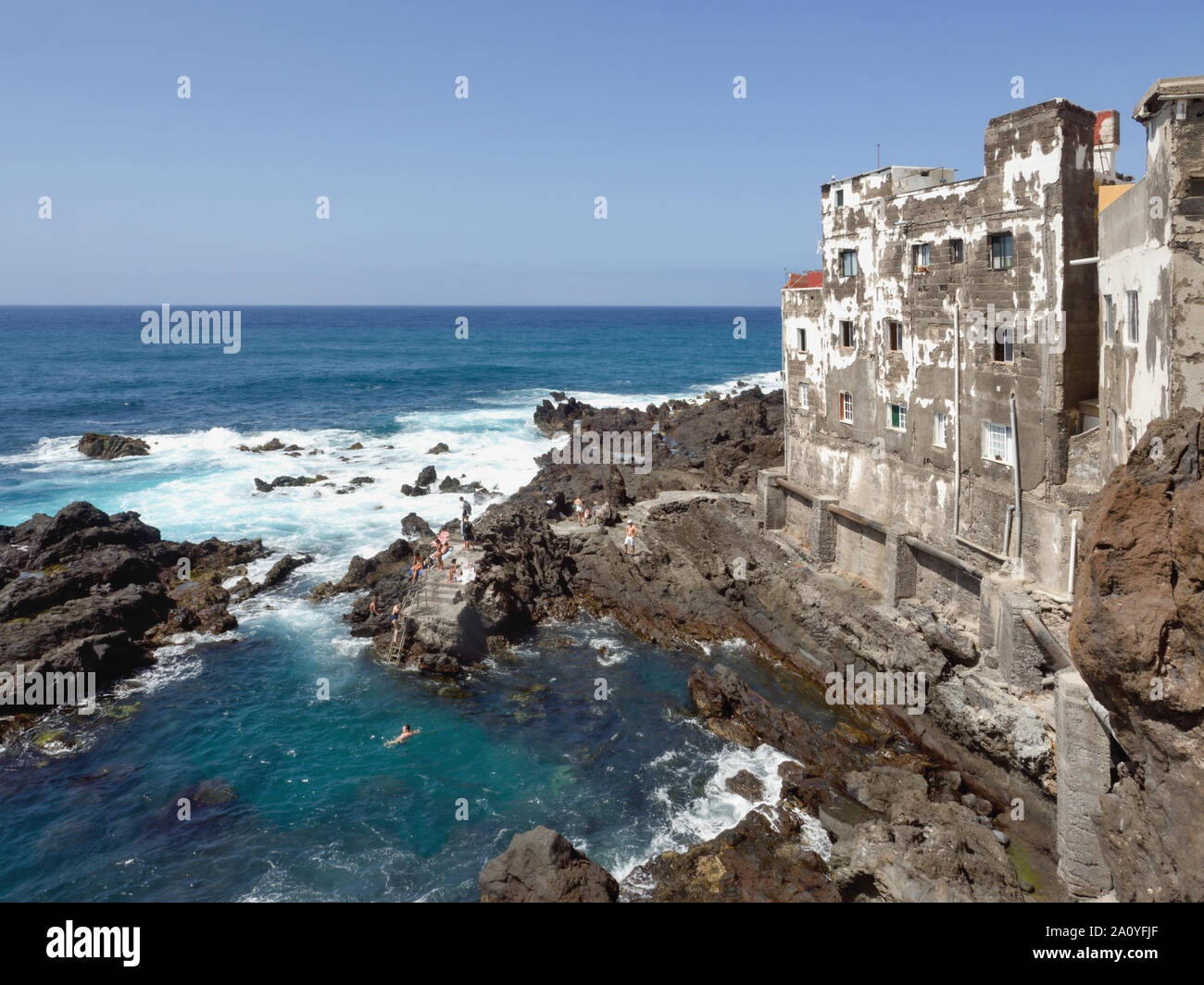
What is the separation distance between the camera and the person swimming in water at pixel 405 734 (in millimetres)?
23531

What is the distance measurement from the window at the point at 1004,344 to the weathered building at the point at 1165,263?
20.0ft

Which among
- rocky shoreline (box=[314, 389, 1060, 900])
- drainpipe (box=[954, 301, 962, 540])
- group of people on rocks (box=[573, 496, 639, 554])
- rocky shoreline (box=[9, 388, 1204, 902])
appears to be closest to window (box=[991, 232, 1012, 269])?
drainpipe (box=[954, 301, 962, 540])

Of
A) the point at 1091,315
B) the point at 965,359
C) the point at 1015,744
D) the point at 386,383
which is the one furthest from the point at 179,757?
the point at 386,383

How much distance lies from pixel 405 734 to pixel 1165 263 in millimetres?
20407

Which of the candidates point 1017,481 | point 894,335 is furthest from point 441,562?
point 1017,481

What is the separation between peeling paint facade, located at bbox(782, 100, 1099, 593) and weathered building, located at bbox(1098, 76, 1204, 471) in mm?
5019

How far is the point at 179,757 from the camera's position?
74.7 feet

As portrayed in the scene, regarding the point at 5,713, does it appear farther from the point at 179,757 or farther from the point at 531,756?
the point at 531,756

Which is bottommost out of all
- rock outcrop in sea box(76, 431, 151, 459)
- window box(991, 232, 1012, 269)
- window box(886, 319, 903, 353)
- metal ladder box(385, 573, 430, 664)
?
metal ladder box(385, 573, 430, 664)

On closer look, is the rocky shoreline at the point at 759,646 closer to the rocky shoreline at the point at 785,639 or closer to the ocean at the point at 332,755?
the rocky shoreline at the point at 785,639

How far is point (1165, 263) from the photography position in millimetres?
13977

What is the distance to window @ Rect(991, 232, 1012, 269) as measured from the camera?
22922 mm

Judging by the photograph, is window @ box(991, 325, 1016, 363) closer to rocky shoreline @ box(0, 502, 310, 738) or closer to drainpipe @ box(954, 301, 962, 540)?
drainpipe @ box(954, 301, 962, 540)

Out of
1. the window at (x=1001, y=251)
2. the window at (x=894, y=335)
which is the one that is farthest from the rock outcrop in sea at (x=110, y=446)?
the window at (x=1001, y=251)
